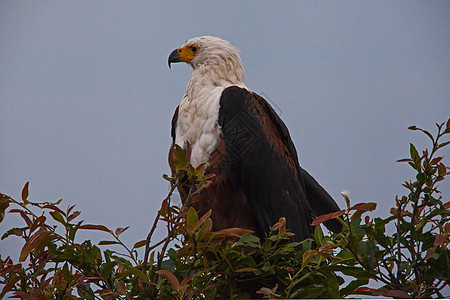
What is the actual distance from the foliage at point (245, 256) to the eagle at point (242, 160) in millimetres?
491

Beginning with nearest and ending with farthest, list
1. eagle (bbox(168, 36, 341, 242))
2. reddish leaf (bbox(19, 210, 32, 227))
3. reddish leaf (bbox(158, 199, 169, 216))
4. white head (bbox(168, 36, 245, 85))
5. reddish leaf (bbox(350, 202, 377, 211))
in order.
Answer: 1. reddish leaf (bbox(350, 202, 377, 211))
2. reddish leaf (bbox(158, 199, 169, 216))
3. reddish leaf (bbox(19, 210, 32, 227))
4. eagle (bbox(168, 36, 341, 242))
5. white head (bbox(168, 36, 245, 85))

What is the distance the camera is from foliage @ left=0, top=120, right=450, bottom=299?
79cm

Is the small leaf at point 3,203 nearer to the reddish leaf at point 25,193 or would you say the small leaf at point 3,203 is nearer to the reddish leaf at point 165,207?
the reddish leaf at point 25,193

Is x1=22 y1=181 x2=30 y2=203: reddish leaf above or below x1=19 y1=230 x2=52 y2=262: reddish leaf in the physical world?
above

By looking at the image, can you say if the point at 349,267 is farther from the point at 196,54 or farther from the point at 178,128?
the point at 196,54

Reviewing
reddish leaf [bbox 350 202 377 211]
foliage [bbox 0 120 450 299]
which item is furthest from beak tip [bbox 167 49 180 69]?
reddish leaf [bbox 350 202 377 211]

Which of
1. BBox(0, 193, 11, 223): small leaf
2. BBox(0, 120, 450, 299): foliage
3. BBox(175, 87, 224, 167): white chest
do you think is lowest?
BBox(0, 120, 450, 299): foliage

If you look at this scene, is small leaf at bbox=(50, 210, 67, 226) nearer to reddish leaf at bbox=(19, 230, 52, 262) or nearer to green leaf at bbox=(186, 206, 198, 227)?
reddish leaf at bbox=(19, 230, 52, 262)

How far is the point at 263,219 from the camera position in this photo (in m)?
1.52

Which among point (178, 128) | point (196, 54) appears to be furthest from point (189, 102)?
point (196, 54)

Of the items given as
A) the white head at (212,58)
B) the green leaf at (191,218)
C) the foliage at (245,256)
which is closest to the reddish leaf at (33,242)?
the foliage at (245,256)

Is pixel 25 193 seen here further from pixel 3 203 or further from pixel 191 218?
pixel 191 218

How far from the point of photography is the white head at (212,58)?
1.79 meters

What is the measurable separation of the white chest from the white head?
127 mm
